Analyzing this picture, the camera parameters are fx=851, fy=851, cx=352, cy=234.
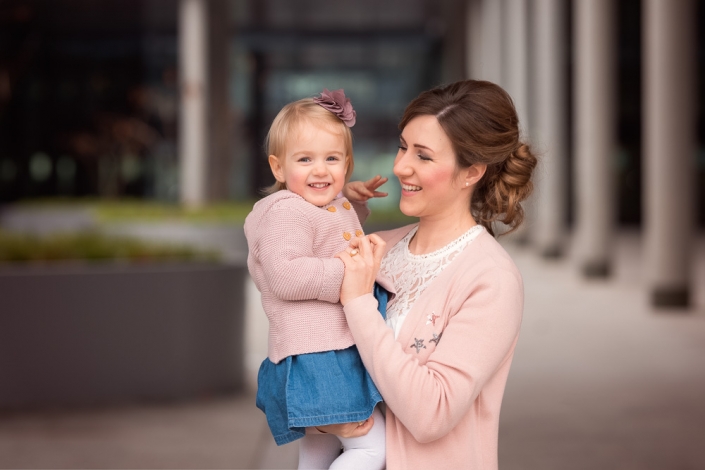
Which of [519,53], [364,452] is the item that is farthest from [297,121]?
[519,53]

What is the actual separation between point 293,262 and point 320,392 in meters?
0.29

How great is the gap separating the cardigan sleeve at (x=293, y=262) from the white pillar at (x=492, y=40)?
18.4 metres

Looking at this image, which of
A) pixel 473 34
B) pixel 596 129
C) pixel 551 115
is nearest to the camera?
pixel 596 129

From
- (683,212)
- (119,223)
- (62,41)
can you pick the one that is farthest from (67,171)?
(683,212)

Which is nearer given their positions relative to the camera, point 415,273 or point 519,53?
point 415,273

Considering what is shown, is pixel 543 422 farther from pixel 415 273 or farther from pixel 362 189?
pixel 415 273

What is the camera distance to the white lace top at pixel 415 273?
2.02 m

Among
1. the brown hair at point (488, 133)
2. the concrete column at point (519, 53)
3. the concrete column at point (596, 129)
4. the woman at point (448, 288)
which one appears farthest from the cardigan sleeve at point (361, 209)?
the concrete column at point (519, 53)

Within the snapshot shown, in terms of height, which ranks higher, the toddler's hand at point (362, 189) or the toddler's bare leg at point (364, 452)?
the toddler's hand at point (362, 189)

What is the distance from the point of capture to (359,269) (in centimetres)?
185

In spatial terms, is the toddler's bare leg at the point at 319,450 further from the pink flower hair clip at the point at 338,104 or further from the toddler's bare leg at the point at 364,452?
the pink flower hair clip at the point at 338,104

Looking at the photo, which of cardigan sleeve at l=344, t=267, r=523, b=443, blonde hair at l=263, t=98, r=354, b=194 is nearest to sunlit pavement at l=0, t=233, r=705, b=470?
cardigan sleeve at l=344, t=267, r=523, b=443

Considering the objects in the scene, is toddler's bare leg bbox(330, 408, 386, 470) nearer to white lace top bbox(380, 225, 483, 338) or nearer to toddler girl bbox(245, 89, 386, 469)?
toddler girl bbox(245, 89, 386, 469)

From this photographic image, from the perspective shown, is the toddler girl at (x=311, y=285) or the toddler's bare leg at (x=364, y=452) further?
the toddler's bare leg at (x=364, y=452)
